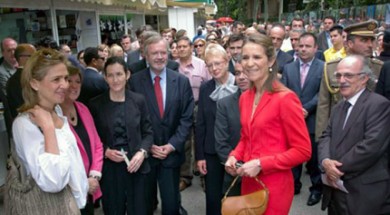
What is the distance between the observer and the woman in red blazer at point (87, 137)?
272 centimetres

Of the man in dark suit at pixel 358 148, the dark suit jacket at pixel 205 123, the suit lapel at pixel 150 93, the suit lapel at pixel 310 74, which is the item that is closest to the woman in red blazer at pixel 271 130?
the man in dark suit at pixel 358 148

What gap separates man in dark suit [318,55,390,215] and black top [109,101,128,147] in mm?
1644

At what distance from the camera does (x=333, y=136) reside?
282 cm

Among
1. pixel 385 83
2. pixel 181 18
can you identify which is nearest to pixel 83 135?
pixel 385 83

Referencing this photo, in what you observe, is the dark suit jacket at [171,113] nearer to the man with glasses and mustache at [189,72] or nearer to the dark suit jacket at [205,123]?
the dark suit jacket at [205,123]

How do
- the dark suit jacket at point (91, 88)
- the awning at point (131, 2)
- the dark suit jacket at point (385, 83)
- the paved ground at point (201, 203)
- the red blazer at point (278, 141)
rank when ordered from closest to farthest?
1. the red blazer at point (278, 141)
2. the dark suit jacket at point (385, 83)
3. the dark suit jacket at point (91, 88)
4. the paved ground at point (201, 203)
5. the awning at point (131, 2)

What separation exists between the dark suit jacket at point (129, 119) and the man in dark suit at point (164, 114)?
0.70 feet

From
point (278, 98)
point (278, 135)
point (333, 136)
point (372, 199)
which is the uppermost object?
point (278, 98)

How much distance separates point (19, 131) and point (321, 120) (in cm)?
308

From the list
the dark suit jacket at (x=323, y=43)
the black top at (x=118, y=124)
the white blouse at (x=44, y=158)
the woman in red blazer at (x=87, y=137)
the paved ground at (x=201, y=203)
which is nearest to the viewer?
the white blouse at (x=44, y=158)

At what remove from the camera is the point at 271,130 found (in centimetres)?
223

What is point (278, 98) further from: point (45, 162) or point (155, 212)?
point (155, 212)

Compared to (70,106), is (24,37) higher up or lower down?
higher up

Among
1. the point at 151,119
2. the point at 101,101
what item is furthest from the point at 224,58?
the point at 101,101
